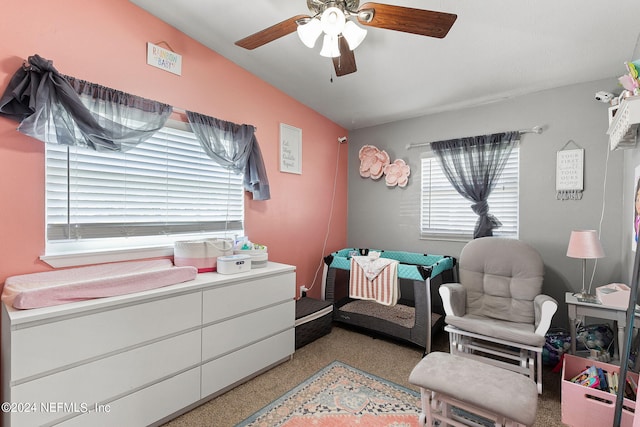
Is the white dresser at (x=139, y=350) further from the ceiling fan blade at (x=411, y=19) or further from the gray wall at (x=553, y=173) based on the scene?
the gray wall at (x=553, y=173)

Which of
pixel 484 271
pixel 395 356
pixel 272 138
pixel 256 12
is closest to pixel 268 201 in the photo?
pixel 272 138

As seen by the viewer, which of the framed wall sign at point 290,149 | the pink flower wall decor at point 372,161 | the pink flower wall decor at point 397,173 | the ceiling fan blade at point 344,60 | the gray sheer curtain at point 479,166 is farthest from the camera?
the pink flower wall decor at point 372,161

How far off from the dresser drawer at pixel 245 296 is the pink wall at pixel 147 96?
0.66 metres

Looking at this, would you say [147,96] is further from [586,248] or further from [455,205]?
[586,248]

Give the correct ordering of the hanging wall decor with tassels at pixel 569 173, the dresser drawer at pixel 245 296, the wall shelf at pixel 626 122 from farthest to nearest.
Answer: the hanging wall decor with tassels at pixel 569 173
the dresser drawer at pixel 245 296
the wall shelf at pixel 626 122

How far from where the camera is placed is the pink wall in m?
1.65

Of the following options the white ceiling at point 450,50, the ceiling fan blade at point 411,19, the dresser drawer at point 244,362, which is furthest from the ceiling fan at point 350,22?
the dresser drawer at point 244,362

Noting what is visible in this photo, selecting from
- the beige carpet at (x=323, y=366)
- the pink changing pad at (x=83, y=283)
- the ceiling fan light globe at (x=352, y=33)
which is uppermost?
the ceiling fan light globe at (x=352, y=33)

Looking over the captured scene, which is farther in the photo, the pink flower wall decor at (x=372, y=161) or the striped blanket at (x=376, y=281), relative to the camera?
the pink flower wall decor at (x=372, y=161)

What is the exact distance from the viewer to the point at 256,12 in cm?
209

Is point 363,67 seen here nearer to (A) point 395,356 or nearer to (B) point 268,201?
(B) point 268,201

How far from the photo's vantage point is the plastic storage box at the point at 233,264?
87.4 inches

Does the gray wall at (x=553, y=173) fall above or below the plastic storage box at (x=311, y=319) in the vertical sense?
above

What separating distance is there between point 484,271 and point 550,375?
2.95ft
